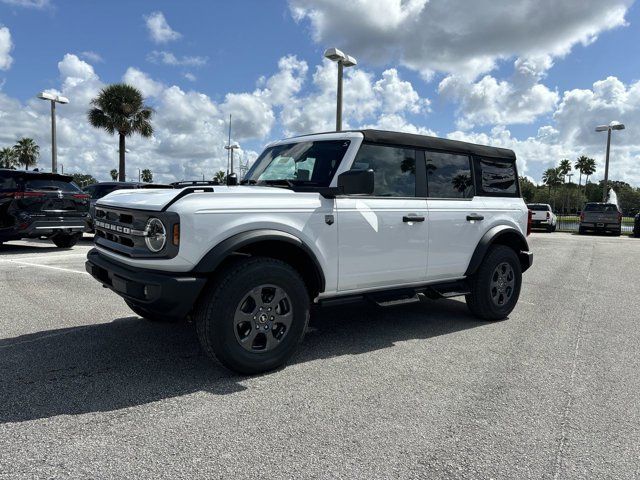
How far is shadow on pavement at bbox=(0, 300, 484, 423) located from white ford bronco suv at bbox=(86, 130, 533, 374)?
0.31 metres

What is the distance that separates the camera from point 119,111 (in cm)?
Answer: 2922

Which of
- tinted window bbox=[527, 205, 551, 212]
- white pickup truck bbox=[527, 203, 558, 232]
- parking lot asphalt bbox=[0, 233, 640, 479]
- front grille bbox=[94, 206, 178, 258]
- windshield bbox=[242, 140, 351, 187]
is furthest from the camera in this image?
tinted window bbox=[527, 205, 551, 212]

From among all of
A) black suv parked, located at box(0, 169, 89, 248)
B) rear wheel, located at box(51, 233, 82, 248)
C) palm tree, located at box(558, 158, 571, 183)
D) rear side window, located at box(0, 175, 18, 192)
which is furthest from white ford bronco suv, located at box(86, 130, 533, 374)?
palm tree, located at box(558, 158, 571, 183)

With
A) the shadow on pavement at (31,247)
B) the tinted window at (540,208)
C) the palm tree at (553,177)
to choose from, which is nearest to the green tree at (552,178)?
the palm tree at (553,177)

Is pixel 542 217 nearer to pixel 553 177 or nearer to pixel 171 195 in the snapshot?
pixel 171 195

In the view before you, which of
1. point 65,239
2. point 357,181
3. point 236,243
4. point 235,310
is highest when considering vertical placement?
point 357,181

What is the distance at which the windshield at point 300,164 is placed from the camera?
14.3ft

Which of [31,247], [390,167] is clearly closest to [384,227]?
[390,167]

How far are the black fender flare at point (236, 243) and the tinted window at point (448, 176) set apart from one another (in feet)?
5.97

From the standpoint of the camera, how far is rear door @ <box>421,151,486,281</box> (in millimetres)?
4891

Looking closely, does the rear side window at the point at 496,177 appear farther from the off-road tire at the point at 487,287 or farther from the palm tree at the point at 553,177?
the palm tree at the point at 553,177

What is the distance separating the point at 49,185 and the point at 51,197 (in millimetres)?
280

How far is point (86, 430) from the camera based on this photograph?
2779mm

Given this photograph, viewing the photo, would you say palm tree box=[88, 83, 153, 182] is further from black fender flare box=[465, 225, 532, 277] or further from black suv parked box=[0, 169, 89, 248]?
black fender flare box=[465, 225, 532, 277]
